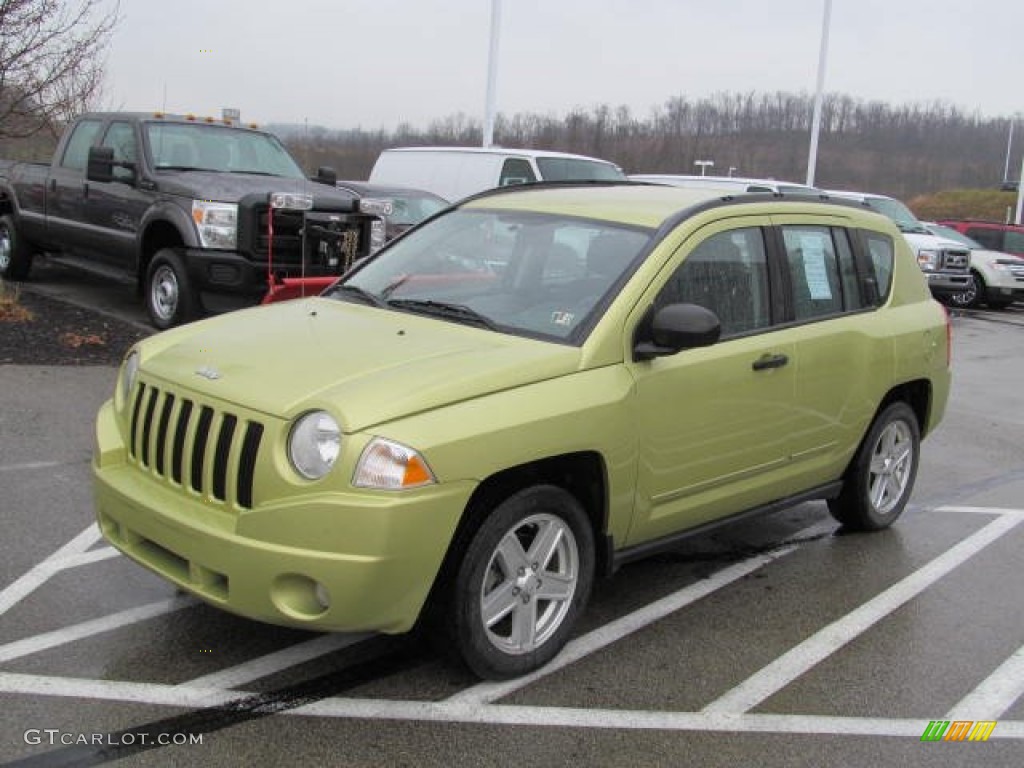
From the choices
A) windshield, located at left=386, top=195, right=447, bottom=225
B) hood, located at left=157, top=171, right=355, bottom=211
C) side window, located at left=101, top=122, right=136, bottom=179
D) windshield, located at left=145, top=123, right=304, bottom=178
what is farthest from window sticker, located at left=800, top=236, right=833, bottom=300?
windshield, located at left=386, top=195, right=447, bottom=225

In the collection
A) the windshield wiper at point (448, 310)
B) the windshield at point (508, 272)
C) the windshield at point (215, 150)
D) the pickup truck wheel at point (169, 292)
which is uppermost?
the windshield at point (215, 150)

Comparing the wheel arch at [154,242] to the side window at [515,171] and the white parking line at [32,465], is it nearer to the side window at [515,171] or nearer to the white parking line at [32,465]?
the white parking line at [32,465]

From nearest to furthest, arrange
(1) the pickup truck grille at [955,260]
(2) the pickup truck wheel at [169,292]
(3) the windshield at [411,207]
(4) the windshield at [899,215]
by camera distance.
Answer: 1. (2) the pickup truck wheel at [169,292]
2. (3) the windshield at [411,207]
3. (1) the pickup truck grille at [955,260]
4. (4) the windshield at [899,215]

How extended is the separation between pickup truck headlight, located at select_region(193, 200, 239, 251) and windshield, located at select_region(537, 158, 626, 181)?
6199 millimetres

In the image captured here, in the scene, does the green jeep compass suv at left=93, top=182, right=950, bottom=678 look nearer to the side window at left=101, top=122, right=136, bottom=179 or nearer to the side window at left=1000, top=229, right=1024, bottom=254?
the side window at left=101, top=122, right=136, bottom=179

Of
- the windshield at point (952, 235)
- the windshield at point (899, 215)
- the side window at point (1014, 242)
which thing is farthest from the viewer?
the side window at point (1014, 242)

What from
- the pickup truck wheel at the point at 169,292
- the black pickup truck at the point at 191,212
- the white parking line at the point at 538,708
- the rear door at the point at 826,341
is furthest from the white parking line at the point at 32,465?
the rear door at the point at 826,341

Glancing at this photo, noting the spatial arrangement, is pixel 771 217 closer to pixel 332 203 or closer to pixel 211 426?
pixel 211 426

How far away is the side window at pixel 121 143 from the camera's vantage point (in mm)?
9922

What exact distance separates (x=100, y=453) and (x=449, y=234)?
1905 millimetres

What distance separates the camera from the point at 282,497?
3.32m

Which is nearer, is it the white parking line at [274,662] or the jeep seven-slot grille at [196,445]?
the jeep seven-slot grille at [196,445]

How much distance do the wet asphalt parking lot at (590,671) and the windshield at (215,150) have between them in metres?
5.03

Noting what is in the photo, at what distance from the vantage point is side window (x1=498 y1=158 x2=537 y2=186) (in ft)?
48.0
